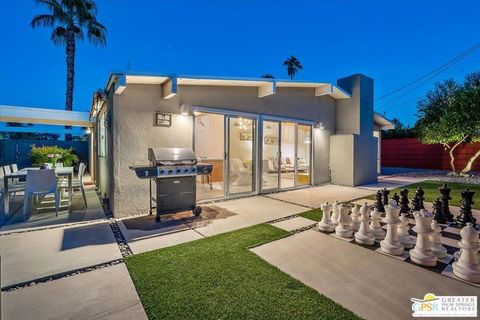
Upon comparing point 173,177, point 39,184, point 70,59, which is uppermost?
point 70,59

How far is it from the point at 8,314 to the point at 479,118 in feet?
44.7

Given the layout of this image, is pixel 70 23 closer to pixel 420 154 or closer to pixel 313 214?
pixel 313 214

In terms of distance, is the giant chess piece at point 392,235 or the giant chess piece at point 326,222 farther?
the giant chess piece at point 326,222

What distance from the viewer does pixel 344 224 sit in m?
3.29

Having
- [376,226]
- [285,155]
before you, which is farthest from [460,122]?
[376,226]

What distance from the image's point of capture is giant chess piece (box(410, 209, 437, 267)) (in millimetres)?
2447

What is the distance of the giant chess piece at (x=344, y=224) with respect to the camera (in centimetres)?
324

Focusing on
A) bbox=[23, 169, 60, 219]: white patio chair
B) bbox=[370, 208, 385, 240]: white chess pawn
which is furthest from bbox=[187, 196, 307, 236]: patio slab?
bbox=[23, 169, 60, 219]: white patio chair

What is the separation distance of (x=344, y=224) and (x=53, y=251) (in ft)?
12.6

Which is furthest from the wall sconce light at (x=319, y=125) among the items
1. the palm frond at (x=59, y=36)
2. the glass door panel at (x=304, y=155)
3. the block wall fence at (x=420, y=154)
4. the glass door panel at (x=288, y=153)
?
the palm frond at (x=59, y=36)

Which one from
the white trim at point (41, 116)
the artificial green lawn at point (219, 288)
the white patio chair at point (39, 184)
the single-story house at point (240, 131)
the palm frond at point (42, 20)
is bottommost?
the artificial green lawn at point (219, 288)

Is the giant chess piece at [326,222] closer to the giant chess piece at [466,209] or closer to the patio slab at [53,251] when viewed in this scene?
the giant chess piece at [466,209]

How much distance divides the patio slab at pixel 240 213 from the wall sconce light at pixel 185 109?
211 cm

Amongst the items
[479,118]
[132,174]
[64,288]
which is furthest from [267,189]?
[479,118]
